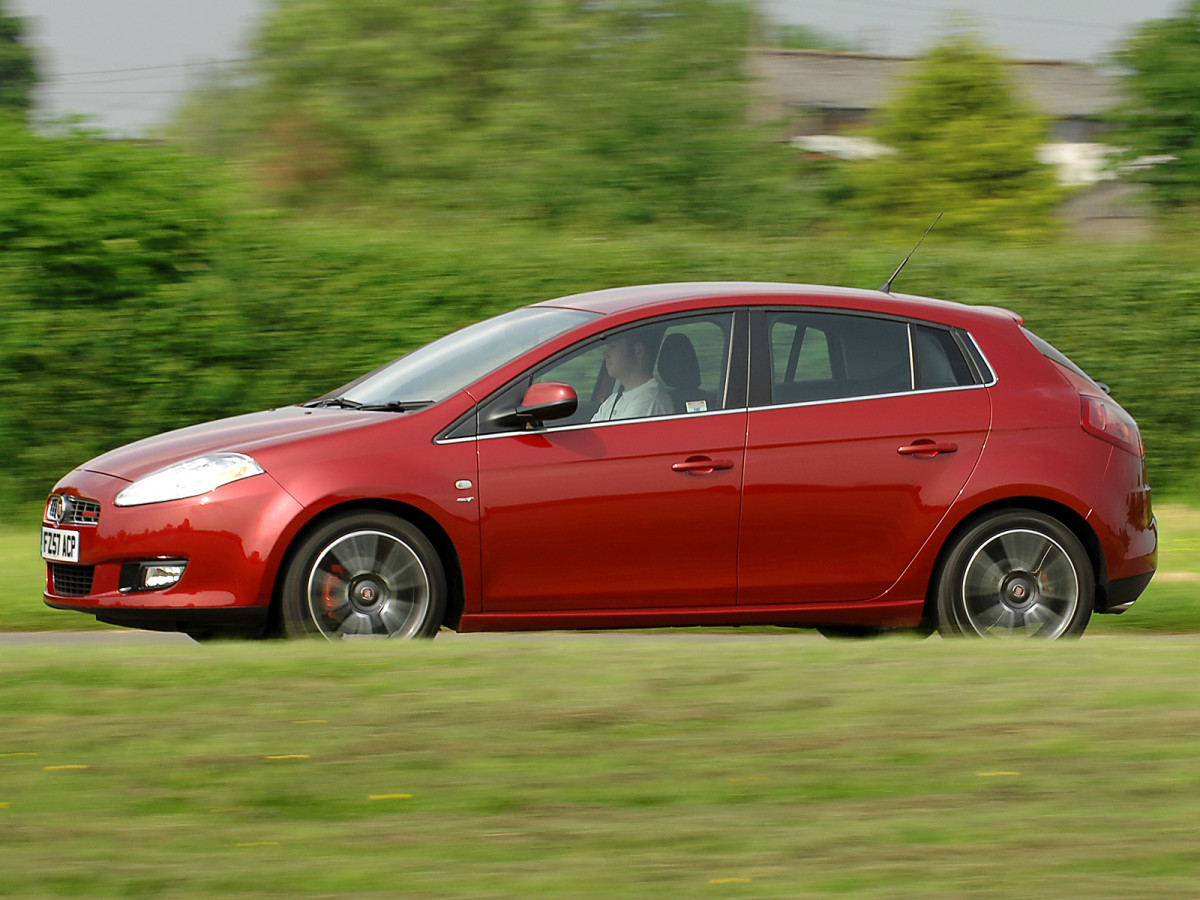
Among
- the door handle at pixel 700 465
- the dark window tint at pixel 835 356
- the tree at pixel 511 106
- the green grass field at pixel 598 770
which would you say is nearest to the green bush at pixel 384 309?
the tree at pixel 511 106

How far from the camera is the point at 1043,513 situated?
7.65m

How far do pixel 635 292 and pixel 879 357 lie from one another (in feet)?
3.76

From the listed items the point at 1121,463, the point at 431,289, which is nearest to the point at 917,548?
the point at 1121,463

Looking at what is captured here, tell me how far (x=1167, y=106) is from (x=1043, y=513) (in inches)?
668

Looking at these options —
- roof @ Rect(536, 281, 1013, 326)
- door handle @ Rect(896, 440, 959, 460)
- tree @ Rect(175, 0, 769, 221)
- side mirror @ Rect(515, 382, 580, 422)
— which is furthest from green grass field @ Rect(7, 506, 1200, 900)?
tree @ Rect(175, 0, 769, 221)

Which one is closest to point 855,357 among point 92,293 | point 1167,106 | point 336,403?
point 336,403

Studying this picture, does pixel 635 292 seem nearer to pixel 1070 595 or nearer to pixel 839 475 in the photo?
pixel 839 475

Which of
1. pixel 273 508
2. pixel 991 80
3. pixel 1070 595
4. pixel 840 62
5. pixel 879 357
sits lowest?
pixel 1070 595

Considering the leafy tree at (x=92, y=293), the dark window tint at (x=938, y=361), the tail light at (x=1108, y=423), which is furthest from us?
the leafy tree at (x=92, y=293)

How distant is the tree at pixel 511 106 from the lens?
717 inches

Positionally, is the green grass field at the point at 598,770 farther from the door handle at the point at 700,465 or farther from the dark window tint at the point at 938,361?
the dark window tint at the point at 938,361

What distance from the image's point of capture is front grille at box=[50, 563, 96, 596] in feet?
23.2

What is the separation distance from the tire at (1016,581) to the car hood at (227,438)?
100 inches

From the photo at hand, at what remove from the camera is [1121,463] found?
776cm
